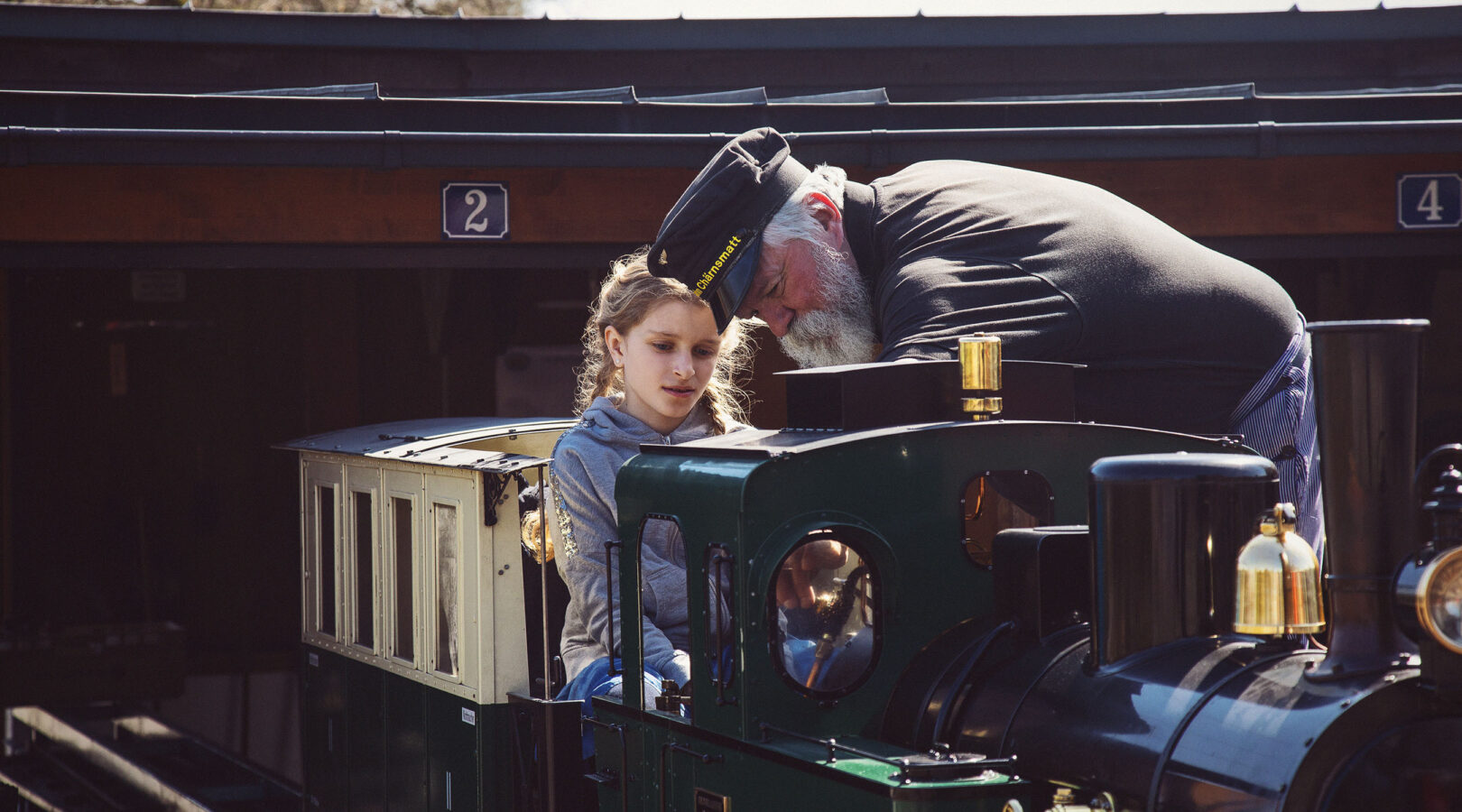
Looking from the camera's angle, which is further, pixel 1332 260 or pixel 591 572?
pixel 1332 260

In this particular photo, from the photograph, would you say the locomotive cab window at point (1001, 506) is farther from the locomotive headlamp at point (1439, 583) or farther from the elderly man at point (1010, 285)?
the locomotive headlamp at point (1439, 583)

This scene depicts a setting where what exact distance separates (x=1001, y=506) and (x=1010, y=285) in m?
0.53

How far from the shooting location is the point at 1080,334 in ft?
9.82

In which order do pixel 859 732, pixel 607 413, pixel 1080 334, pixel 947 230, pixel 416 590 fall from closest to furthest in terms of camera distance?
pixel 859 732 → pixel 1080 334 → pixel 947 230 → pixel 607 413 → pixel 416 590

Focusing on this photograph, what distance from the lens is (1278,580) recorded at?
2.03 m

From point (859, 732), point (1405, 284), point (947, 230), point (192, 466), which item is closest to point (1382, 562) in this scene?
point (859, 732)

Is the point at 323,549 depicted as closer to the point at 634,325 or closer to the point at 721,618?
the point at 634,325

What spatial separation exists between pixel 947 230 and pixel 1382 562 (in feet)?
4.68

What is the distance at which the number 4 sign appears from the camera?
22.0 ft

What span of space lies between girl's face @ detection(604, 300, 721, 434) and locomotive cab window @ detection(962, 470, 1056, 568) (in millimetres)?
1138

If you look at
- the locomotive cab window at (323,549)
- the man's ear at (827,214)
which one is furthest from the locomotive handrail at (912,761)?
the locomotive cab window at (323,549)

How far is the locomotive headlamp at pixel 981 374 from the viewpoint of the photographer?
2527 millimetres

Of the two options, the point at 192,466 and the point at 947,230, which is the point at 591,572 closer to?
the point at 947,230

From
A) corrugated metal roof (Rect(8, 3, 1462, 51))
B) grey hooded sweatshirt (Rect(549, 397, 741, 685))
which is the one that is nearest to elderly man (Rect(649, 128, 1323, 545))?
grey hooded sweatshirt (Rect(549, 397, 741, 685))
